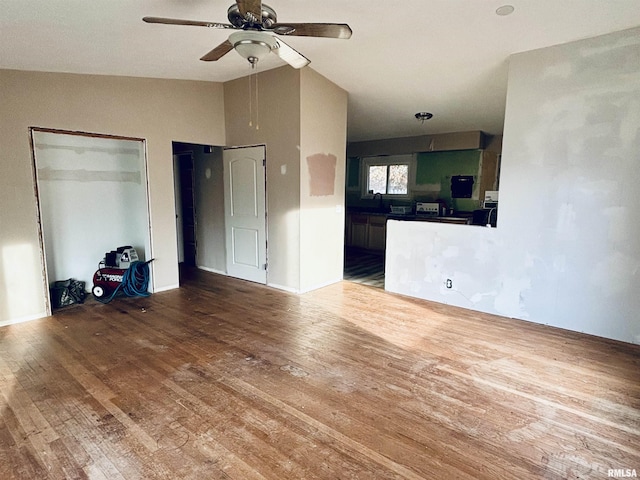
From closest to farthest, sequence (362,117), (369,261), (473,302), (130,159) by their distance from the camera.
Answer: (473,302), (130,159), (362,117), (369,261)

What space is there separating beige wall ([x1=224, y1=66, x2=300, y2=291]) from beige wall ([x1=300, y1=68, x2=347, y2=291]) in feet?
0.36

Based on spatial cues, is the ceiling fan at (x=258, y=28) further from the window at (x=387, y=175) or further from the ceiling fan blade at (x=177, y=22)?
the window at (x=387, y=175)

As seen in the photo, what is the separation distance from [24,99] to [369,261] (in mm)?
5651

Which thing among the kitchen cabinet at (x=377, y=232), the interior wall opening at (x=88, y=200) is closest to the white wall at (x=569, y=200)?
the kitchen cabinet at (x=377, y=232)

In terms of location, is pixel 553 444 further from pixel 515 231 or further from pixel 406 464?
pixel 515 231

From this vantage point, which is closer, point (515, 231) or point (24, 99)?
point (24, 99)

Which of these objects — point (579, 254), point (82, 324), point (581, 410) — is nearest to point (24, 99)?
point (82, 324)

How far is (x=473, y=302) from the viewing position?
14.3 ft

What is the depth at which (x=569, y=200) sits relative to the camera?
3.65 metres

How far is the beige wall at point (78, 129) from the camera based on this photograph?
3.72 meters

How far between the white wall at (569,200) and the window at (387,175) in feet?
12.7

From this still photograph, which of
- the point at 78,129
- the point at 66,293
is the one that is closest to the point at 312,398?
the point at 66,293

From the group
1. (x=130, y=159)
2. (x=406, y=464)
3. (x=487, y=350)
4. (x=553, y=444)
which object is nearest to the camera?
(x=406, y=464)

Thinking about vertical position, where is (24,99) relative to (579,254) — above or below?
above
